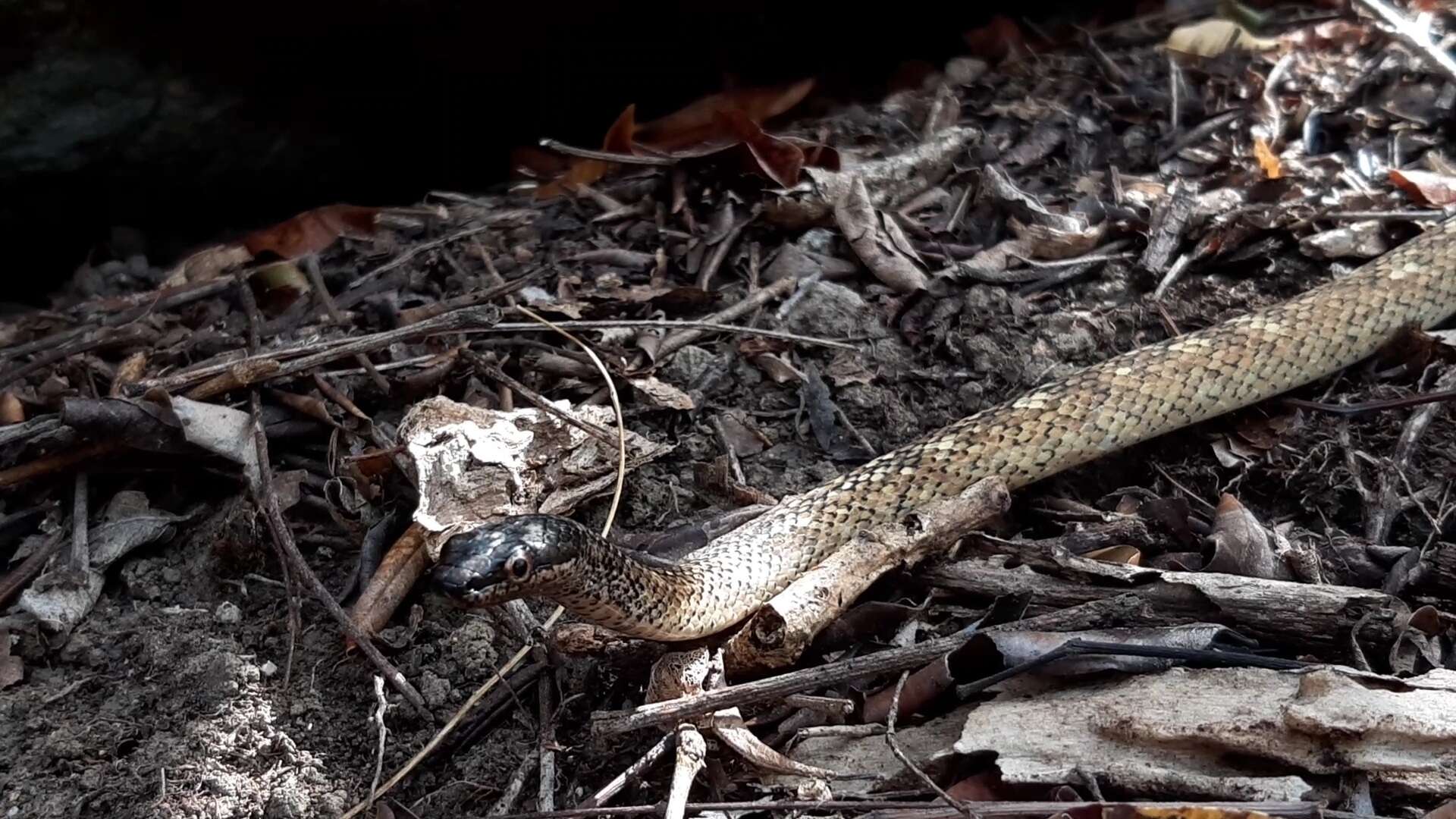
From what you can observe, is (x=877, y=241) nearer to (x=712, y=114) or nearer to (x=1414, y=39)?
(x=712, y=114)

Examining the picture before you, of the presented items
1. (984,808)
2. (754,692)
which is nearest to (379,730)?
(754,692)

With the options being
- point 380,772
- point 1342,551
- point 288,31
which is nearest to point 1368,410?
point 1342,551

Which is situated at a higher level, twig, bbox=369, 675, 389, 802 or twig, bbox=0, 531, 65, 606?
twig, bbox=369, 675, 389, 802

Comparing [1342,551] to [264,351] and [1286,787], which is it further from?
[264,351]

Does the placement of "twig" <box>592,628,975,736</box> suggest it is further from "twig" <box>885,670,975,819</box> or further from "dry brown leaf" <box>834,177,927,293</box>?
"dry brown leaf" <box>834,177,927,293</box>

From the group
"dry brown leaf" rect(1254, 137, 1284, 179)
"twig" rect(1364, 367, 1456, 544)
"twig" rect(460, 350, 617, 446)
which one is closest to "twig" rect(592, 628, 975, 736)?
"twig" rect(460, 350, 617, 446)

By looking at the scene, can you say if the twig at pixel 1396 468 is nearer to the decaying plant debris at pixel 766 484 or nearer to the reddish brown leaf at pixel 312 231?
the decaying plant debris at pixel 766 484

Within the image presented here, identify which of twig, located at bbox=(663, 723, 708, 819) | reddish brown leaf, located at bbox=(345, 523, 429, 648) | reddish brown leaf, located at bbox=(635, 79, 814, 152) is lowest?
reddish brown leaf, located at bbox=(345, 523, 429, 648)

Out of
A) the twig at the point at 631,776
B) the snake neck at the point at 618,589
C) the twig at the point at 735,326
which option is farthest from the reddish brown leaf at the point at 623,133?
the twig at the point at 631,776
